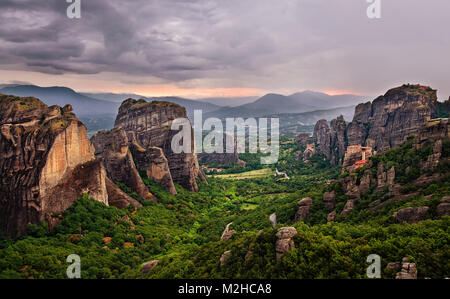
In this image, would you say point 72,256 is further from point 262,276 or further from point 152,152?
point 152,152

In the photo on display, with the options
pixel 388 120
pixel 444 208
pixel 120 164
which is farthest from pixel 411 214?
pixel 388 120

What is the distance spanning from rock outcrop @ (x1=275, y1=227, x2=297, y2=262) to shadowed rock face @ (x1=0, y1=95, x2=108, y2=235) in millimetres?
22609

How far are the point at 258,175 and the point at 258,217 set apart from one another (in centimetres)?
5253

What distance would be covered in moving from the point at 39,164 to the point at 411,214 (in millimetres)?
32583

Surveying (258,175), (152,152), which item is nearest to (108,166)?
(152,152)

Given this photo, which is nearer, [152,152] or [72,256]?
[72,256]

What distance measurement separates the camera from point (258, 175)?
296 ft

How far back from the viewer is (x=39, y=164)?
28734 mm

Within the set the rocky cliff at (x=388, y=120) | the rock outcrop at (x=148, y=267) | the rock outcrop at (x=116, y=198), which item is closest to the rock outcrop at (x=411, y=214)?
the rock outcrop at (x=148, y=267)

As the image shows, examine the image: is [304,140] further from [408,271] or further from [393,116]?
[408,271]

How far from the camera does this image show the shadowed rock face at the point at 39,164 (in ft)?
88.8

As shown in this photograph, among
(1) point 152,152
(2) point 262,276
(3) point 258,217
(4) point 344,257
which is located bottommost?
(3) point 258,217

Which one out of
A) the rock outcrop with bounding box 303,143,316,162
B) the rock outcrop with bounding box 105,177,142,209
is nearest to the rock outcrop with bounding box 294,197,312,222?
the rock outcrop with bounding box 105,177,142,209

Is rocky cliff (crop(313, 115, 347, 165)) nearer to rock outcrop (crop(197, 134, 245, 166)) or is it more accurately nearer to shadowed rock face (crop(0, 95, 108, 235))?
rock outcrop (crop(197, 134, 245, 166))
